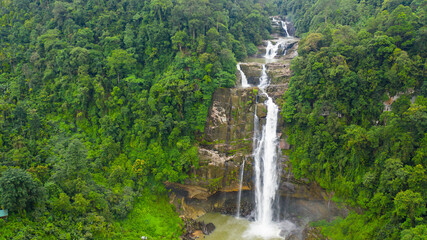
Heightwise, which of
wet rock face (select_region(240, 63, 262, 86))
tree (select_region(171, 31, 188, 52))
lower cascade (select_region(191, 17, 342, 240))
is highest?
tree (select_region(171, 31, 188, 52))

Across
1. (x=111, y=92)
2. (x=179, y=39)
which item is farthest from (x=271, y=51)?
(x=111, y=92)

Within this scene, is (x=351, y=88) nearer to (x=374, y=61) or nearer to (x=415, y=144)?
(x=374, y=61)

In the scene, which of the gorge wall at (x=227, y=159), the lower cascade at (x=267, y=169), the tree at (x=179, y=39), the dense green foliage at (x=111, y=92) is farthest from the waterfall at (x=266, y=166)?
the tree at (x=179, y=39)

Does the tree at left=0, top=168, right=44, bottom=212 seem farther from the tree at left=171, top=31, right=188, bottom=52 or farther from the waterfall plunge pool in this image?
the tree at left=171, top=31, right=188, bottom=52

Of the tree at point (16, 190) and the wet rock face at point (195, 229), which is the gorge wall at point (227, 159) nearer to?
the wet rock face at point (195, 229)

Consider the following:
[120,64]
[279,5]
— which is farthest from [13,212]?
[279,5]

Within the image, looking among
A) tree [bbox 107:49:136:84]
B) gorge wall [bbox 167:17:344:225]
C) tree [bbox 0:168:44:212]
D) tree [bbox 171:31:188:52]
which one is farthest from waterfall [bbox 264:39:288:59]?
tree [bbox 0:168:44:212]

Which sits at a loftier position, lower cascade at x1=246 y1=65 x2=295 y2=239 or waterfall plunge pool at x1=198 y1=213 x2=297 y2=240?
lower cascade at x1=246 y1=65 x2=295 y2=239
